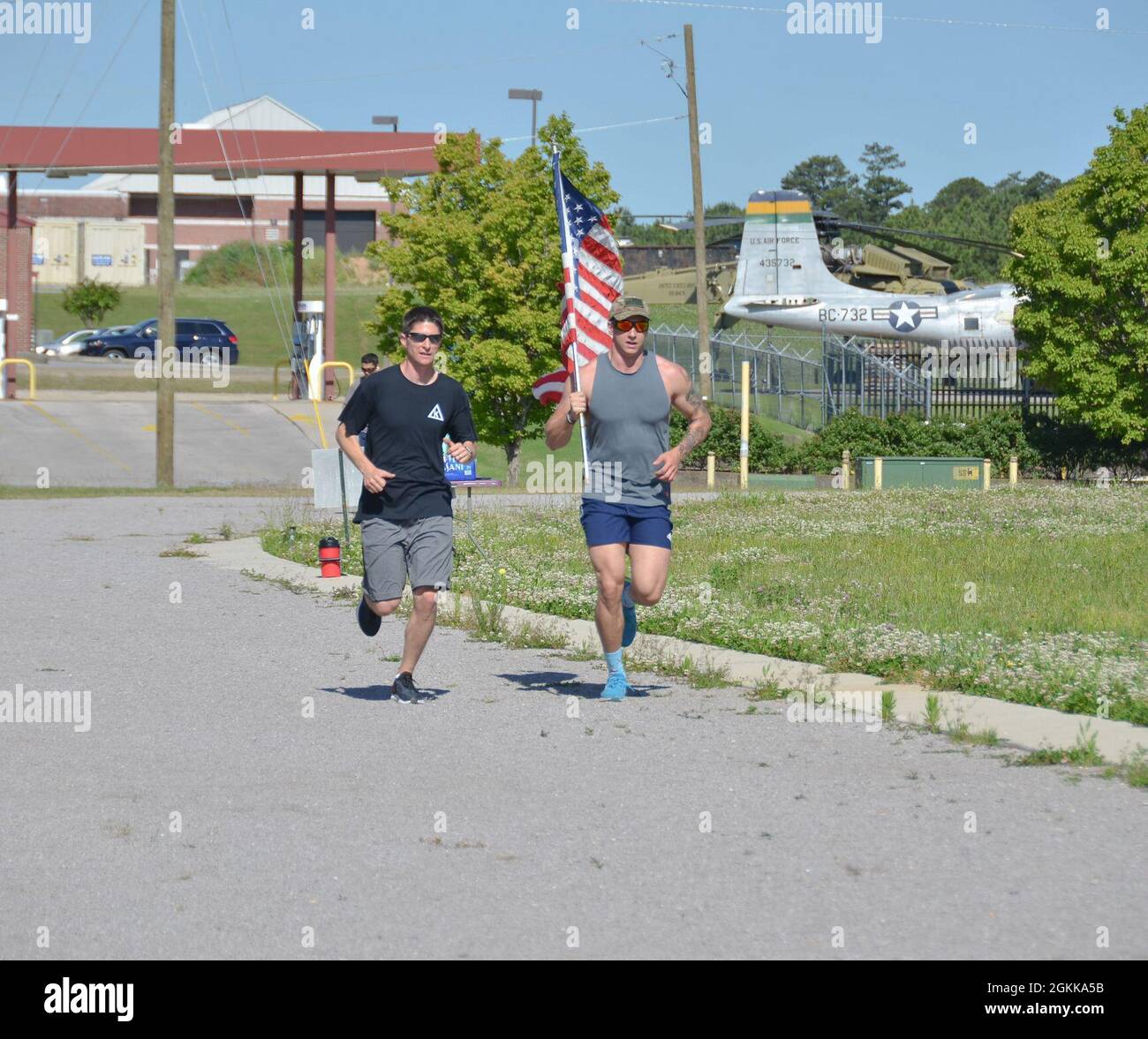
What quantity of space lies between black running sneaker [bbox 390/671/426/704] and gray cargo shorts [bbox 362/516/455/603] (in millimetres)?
512

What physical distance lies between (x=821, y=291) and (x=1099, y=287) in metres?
25.9

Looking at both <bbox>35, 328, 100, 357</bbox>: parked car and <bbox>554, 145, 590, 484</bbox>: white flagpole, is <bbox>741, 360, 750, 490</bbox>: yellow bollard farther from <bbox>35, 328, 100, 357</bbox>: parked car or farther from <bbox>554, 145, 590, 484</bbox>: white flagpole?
<bbox>35, 328, 100, 357</bbox>: parked car

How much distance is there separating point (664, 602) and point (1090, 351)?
2854 centimetres

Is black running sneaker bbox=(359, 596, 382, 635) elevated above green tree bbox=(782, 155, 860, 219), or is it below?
below

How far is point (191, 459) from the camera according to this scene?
34.9 metres

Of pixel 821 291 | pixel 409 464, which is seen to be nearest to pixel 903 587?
pixel 409 464

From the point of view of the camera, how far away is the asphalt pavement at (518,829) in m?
5.13

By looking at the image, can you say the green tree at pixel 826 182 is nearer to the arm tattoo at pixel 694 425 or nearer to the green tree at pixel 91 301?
the green tree at pixel 91 301

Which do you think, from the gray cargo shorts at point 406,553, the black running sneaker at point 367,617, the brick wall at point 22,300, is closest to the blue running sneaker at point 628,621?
the gray cargo shorts at point 406,553

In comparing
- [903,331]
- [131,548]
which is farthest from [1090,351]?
[131,548]

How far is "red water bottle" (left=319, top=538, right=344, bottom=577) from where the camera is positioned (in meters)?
15.7

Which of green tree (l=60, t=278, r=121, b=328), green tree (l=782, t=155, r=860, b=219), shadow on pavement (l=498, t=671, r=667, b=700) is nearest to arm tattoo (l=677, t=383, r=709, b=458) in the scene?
shadow on pavement (l=498, t=671, r=667, b=700)

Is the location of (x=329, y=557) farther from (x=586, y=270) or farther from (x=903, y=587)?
(x=586, y=270)

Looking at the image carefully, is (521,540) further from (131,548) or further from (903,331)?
(903,331)
